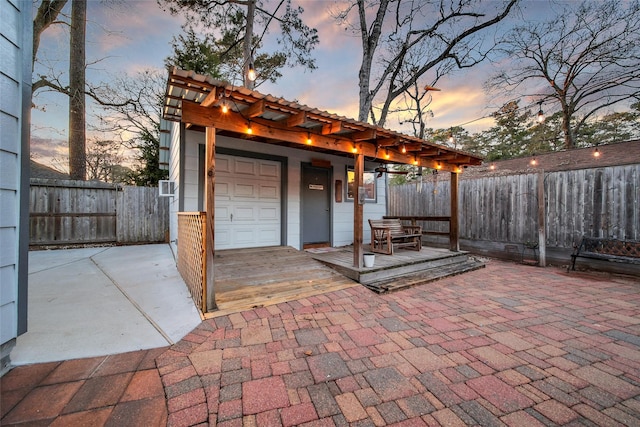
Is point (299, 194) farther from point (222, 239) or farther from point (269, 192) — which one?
point (222, 239)

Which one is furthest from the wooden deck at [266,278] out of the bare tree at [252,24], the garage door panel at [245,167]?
the bare tree at [252,24]

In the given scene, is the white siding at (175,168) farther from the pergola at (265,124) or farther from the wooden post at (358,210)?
the wooden post at (358,210)

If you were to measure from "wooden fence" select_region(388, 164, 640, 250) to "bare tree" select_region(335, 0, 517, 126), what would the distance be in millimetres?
4536

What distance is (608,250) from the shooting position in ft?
16.1

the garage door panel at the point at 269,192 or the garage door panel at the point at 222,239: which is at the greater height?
the garage door panel at the point at 269,192

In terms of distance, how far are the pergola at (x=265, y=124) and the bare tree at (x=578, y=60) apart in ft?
29.8

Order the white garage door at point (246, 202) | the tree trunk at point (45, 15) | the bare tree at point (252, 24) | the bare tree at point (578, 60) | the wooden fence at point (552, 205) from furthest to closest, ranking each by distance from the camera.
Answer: the bare tree at point (578, 60) → the bare tree at point (252, 24) → the tree trunk at point (45, 15) → the white garage door at point (246, 202) → the wooden fence at point (552, 205)

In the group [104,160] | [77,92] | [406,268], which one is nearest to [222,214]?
[406,268]

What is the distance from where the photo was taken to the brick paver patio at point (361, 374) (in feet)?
4.98

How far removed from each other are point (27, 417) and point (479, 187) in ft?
27.9

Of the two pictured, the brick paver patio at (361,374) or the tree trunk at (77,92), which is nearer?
the brick paver patio at (361,374)

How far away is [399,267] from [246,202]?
3.32 metres

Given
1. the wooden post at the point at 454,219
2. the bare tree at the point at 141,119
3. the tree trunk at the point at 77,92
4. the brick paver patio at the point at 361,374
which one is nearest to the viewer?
the brick paver patio at the point at 361,374

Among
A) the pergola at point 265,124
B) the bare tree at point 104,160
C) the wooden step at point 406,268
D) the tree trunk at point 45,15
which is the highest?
the tree trunk at point 45,15
